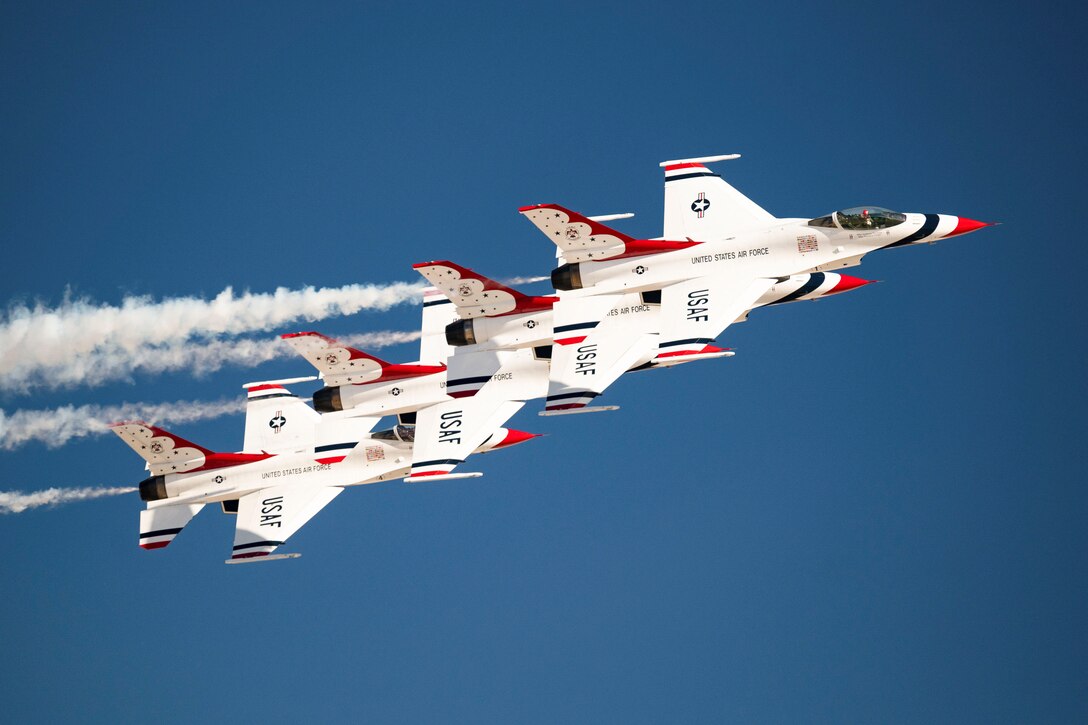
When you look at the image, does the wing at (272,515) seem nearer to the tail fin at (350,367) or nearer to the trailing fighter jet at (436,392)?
the trailing fighter jet at (436,392)

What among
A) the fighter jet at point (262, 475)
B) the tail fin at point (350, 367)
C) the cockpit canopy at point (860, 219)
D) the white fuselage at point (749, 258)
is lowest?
the fighter jet at point (262, 475)

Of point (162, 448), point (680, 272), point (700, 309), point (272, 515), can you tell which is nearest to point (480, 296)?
point (680, 272)

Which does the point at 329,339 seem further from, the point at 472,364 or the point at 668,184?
the point at 668,184

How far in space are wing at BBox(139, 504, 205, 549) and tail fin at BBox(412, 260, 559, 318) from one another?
9608 millimetres

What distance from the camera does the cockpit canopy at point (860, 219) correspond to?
2314 inches

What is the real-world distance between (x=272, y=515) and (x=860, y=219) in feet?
59.8

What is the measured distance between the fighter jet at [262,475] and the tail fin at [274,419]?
104cm

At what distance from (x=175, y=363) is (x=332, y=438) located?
20.6 feet

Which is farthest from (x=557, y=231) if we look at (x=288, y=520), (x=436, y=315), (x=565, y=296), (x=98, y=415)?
(x=98, y=415)

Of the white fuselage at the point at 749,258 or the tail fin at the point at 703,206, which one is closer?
the white fuselage at the point at 749,258

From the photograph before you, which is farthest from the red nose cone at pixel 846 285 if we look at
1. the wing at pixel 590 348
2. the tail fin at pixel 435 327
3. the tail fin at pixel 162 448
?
the tail fin at pixel 162 448

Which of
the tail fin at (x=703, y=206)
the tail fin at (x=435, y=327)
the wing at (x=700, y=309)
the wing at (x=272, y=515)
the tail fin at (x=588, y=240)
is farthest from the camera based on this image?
the tail fin at (x=435, y=327)

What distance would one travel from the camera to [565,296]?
195 feet

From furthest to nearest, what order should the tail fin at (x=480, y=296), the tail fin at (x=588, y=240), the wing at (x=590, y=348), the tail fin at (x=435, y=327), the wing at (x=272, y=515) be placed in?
the tail fin at (x=435, y=327), the wing at (x=272, y=515), the tail fin at (x=480, y=296), the tail fin at (x=588, y=240), the wing at (x=590, y=348)
